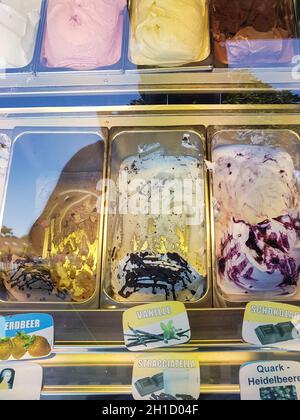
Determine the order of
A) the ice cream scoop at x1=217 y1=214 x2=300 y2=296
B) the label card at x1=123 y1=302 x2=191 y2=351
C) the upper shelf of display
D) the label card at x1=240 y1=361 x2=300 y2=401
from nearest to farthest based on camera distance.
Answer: the label card at x1=240 y1=361 x2=300 y2=401 < the label card at x1=123 y1=302 x2=191 y2=351 < the ice cream scoop at x1=217 y1=214 x2=300 y2=296 < the upper shelf of display

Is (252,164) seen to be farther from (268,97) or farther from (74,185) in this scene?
(74,185)

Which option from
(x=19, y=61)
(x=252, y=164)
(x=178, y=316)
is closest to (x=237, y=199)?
(x=252, y=164)

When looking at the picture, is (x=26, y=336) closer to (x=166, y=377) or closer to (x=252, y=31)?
(x=166, y=377)

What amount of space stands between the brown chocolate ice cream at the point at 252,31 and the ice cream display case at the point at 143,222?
9.1 inches

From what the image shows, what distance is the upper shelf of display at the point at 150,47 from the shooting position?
1899 millimetres

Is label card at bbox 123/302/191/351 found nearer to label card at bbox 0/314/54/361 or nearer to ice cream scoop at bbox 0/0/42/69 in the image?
label card at bbox 0/314/54/361

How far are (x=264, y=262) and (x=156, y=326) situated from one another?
0.52 m

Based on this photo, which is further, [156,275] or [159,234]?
[159,234]

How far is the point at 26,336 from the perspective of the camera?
4.76 ft

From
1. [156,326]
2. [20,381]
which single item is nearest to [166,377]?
[156,326]

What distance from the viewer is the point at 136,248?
1.93 metres

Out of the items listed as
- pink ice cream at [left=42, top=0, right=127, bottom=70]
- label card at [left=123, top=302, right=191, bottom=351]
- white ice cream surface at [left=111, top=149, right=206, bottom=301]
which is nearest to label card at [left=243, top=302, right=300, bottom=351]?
label card at [left=123, top=302, right=191, bottom=351]

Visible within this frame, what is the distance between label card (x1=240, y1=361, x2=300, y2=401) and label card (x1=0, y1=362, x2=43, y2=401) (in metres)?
0.61

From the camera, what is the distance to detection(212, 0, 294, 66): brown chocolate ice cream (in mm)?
1962
